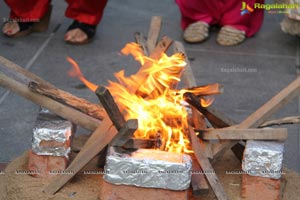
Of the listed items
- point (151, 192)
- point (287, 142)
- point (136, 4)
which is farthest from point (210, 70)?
point (151, 192)

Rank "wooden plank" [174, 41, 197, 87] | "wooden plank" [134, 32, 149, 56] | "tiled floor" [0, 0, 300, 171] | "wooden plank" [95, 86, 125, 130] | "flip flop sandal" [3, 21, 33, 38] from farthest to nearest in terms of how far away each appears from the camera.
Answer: "flip flop sandal" [3, 21, 33, 38], "tiled floor" [0, 0, 300, 171], "wooden plank" [134, 32, 149, 56], "wooden plank" [174, 41, 197, 87], "wooden plank" [95, 86, 125, 130]

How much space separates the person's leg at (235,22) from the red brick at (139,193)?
2.66 m

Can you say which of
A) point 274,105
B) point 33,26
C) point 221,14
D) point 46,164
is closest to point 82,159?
point 46,164

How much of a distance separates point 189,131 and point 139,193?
0.36 meters

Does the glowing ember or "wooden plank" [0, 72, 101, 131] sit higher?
the glowing ember

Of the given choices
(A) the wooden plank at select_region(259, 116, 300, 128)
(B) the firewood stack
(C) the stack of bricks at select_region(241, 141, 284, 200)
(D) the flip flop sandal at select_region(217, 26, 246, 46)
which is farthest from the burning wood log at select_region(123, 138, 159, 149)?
(D) the flip flop sandal at select_region(217, 26, 246, 46)

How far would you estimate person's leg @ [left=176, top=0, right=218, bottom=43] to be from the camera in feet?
16.6

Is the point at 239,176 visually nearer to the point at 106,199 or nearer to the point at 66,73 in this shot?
the point at 106,199

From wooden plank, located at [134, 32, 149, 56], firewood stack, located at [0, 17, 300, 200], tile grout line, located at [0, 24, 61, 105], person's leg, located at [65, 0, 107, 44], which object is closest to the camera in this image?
firewood stack, located at [0, 17, 300, 200]

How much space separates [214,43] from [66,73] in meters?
1.23

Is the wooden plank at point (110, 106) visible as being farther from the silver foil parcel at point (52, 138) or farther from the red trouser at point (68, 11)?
the red trouser at point (68, 11)

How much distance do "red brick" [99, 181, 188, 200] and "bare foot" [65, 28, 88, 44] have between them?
2.50 meters

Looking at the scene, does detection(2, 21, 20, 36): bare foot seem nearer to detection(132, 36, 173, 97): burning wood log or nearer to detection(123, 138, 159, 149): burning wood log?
detection(132, 36, 173, 97): burning wood log

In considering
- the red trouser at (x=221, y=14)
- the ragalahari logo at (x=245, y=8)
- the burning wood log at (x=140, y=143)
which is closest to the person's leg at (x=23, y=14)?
the red trouser at (x=221, y=14)
